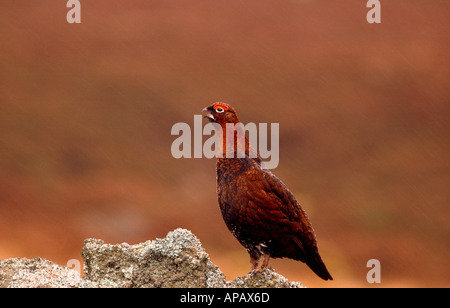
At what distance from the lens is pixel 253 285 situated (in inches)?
226

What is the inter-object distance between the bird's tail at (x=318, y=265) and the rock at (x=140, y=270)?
578mm

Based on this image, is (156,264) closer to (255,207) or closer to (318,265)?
(255,207)

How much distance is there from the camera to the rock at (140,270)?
5.32m

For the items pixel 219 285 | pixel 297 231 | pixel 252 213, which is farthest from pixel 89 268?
pixel 297 231

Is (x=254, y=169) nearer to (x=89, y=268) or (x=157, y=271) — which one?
(x=157, y=271)

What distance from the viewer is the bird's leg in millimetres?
6043

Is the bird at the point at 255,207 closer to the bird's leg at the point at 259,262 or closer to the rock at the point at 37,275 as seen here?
the bird's leg at the point at 259,262

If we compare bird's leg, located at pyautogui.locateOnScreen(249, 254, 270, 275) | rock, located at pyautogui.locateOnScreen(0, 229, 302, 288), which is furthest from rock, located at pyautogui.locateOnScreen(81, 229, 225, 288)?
bird's leg, located at pyautogui.locateOnScreen(249, 254, 270, 275)

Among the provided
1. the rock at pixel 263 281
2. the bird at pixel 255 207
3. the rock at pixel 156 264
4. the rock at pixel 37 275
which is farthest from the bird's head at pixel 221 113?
the rock at pixel 37 275

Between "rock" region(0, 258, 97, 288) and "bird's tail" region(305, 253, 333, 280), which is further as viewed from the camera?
"bird's tail" region(305, 253, 333, 280)

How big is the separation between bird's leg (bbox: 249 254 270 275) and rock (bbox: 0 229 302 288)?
150 millimetres

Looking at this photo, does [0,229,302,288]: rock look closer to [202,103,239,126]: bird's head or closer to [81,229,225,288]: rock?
[81,229,225,288]: rock

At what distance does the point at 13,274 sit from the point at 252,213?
2233 mm
